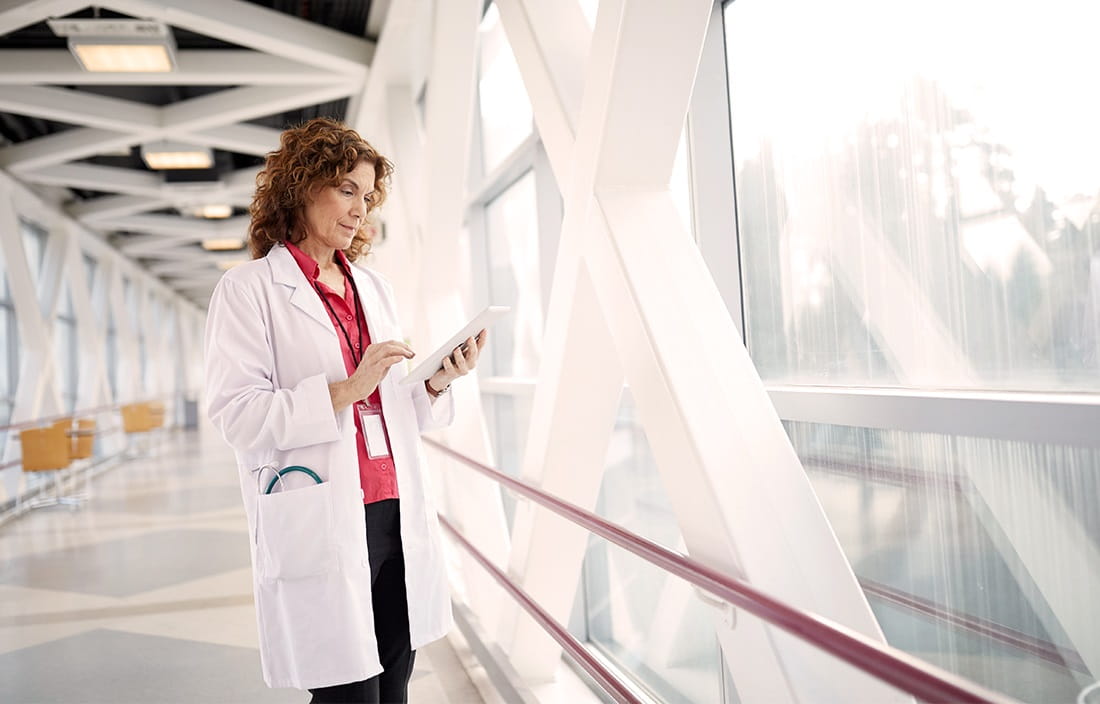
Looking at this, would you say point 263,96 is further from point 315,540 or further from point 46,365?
point 315,540

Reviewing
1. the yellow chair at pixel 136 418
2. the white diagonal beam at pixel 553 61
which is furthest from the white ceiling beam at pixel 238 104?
the yellow chair at pixel 136 418

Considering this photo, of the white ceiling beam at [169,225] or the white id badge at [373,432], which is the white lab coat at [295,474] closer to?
the white id badge at [373,432]

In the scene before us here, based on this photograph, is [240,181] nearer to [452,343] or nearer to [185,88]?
[185,88]

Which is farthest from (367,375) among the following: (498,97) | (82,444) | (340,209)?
(82,444)

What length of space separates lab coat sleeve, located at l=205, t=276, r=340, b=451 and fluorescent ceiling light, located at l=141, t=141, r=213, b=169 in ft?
27.7

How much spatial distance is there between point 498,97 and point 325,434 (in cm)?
424

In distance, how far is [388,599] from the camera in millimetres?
1813

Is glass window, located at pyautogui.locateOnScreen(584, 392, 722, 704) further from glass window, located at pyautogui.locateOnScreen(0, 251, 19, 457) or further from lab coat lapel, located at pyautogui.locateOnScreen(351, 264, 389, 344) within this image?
glass window, located at pyautogui.locateOnScreen(0, 251, 19, 457)

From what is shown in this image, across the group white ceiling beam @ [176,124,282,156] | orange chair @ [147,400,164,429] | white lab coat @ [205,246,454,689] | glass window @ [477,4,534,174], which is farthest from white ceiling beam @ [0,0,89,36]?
orange chair @ [147,400,164,429]

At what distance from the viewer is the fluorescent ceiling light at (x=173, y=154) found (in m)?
9.12

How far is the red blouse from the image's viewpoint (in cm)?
179

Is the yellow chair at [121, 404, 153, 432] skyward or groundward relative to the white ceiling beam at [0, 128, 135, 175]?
groundward

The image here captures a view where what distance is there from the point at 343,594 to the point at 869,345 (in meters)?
1.36

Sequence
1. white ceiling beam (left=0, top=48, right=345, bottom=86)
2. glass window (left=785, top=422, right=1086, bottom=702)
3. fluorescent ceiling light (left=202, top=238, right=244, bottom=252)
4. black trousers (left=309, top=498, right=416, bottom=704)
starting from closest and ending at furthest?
glass window (left=785, top=422, right=1086, bottom=702), black trousers (left=309, top=498, right=416, bottom=704), white ceiling beam (left=0, top=48, right=345, bottom=86), fluorescent ceiling light (left=202, top=238, right=244, bottom=252)
